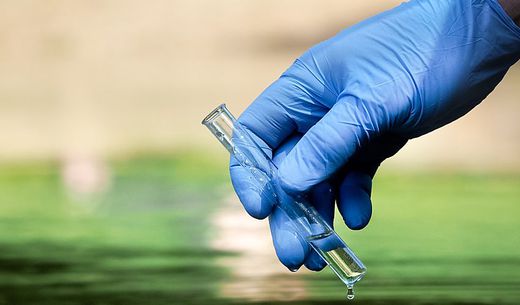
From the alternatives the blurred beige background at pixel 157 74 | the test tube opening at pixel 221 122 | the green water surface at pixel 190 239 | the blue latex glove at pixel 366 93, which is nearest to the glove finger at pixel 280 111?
the blue latex glove at pixel 366 93

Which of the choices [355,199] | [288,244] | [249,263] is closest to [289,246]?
[288,244]

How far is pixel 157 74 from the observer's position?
605 centimetres

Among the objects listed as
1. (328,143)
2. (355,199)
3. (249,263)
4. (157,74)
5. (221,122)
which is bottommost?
(249,263)

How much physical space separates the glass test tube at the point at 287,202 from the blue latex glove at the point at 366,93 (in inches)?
1.2

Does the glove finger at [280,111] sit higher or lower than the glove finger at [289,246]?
higher

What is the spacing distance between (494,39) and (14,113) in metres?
3.82

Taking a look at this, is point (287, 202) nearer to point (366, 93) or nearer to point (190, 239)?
point (366, 93)

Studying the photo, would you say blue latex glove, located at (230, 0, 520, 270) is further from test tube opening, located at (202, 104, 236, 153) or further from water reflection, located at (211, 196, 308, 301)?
water reflection, located at (211, 196, 308, 301)

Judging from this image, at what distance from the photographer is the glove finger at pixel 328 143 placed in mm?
1712

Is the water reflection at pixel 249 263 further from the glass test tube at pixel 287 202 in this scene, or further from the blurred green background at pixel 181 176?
the glass test tube at pixel 287 202

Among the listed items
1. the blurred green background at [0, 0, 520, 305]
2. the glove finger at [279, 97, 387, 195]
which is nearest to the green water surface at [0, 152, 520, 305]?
the blurred green background at [0, 0, 520, 305]

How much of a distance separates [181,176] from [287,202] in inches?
92.6

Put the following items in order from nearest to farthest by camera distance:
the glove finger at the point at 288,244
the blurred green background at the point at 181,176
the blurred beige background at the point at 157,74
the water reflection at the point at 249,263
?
the glove finger at the point at 288,244
the water reflection at the point at 249,263
the blurred green background at the point at 181,176
the blurred beige background at the point at 157,74

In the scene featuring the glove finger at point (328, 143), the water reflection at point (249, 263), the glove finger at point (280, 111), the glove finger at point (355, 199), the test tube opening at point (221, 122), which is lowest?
the water reflection at point (249, 263)
